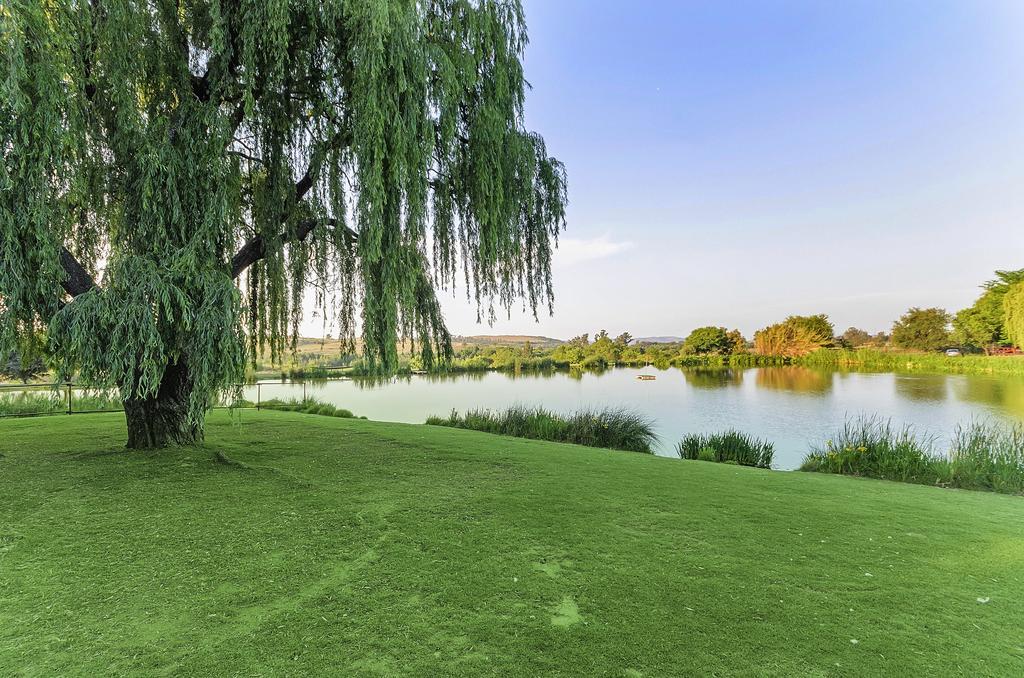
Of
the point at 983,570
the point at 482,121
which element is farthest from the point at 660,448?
the point at 482,121

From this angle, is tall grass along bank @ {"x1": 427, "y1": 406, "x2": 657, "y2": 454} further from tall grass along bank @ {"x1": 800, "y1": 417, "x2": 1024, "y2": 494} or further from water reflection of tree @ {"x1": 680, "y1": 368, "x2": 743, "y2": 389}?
water reflection of tree @ {"x1": 680, "y1": 368, "x2": 743, "y2": 389}

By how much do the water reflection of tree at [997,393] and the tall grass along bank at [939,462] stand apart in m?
8.74

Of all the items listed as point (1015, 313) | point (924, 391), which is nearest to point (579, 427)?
point (924, 391)

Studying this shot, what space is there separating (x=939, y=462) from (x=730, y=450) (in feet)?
8.47

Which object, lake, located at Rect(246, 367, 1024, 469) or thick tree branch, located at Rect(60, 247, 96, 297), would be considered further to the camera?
lake, located at Rect(246, 367, 1024, 469)

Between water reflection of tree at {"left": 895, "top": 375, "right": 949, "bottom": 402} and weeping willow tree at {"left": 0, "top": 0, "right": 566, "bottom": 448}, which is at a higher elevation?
weeping willow tree at {"left": 0, "top": 0, "right": 566, "bottom": 448}

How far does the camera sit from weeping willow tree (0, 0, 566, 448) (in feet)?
10.5

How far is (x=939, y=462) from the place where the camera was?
568 cm

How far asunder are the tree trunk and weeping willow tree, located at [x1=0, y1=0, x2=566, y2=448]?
0.02 metres

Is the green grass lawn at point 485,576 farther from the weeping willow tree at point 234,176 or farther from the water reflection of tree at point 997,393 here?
the water reflection of tree at point 997,393

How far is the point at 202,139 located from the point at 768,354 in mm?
55486

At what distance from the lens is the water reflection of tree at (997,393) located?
12.8 metres

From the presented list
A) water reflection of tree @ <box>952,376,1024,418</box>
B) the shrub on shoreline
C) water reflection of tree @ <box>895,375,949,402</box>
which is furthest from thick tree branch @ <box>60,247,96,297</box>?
water reflection of tree @ <box>895,375,949,402</box>

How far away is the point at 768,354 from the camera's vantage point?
160 ft
